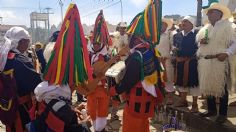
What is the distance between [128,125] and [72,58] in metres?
1.62

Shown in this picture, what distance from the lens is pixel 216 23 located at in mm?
6078

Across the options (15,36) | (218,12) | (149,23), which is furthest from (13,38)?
(218,12)

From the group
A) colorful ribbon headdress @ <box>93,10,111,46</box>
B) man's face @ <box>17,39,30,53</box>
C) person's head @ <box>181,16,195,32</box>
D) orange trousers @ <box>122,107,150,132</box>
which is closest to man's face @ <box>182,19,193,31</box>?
person's head @ <box>181,16,195,32</box>

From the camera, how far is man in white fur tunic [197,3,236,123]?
5895mm

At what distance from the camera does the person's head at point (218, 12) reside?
601cm

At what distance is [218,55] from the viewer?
580 cm

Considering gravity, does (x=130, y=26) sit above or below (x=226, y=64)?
above

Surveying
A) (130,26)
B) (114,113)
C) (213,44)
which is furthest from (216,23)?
(114,113)

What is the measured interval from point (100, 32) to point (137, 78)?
2622 millimetres

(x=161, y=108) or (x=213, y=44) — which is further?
(x=161, y=108)

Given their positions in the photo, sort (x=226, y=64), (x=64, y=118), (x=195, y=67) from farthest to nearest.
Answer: (x=195, y=67) < (x=226, y=64) < (x=64, y=118)

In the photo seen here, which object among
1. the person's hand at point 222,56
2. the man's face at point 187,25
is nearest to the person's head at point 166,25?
the man's face at point 187,25

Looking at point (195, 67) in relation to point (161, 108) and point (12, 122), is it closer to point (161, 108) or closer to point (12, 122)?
point (161, 108)

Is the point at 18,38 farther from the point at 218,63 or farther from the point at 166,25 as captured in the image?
the point at 166,25
